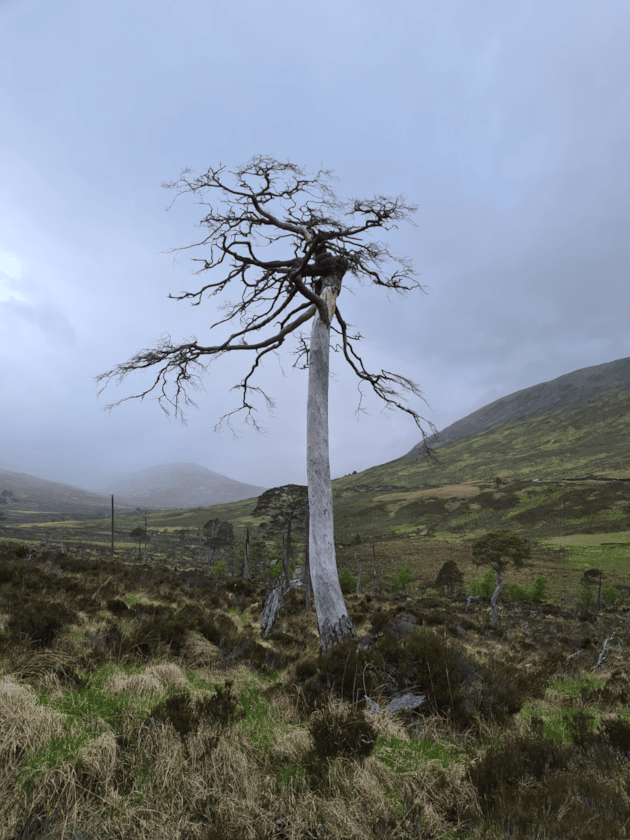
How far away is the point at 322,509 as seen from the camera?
281 inches

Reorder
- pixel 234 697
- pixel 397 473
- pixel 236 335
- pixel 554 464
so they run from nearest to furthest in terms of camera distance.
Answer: pixel 234 697, pixel 236 335, pixel 554 464, pixel 397 473

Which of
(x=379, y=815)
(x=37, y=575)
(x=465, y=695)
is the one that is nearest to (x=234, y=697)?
(x=379, y=815)

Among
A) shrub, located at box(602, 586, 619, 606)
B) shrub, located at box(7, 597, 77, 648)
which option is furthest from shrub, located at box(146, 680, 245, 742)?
shrub, located at box(602, 586, 619, 606)

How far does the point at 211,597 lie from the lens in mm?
13477

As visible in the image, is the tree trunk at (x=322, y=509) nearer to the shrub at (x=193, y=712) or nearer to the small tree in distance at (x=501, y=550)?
the shrub at (x=193, y=712)

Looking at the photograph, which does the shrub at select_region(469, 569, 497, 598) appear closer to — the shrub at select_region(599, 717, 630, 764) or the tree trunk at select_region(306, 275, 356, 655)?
the tree trunk at select_region(306, 275, 356, 655)

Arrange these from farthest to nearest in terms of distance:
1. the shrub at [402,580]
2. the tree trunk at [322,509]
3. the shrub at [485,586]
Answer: the shrub at [402,580], the shrub at [485,586], the tree trunk at [322,509]

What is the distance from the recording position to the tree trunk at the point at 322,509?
21.7 ft

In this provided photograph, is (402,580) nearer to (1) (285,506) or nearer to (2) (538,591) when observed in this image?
(2) (538,591)

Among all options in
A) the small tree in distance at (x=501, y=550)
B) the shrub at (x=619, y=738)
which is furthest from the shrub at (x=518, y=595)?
the shrub at (x=619, y=738)

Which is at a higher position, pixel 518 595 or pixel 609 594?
pixel 609 594

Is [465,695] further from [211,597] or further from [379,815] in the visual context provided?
[211,597]

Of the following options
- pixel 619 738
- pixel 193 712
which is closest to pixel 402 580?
pixel 619 738

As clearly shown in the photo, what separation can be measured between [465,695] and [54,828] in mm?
3881
